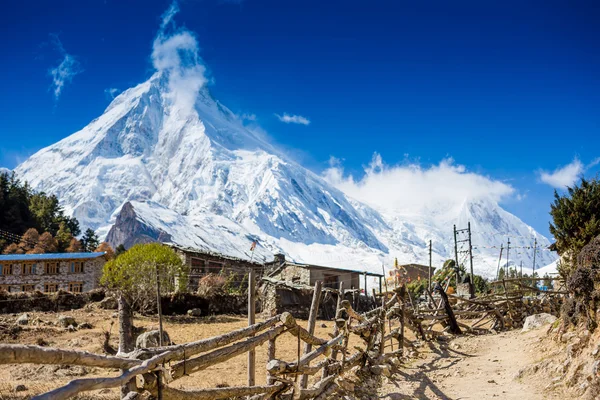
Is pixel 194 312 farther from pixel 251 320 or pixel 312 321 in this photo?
pixel 312 321

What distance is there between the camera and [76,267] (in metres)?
38.2

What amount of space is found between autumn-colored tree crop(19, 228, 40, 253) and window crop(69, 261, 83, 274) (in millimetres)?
8604

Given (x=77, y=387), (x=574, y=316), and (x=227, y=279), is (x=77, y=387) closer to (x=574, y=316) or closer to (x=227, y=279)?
(x=574, y=316)

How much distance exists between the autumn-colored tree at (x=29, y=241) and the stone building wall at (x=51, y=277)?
7.05m

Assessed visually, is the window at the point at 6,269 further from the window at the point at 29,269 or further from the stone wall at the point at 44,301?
the stone wall at the point at 44,301

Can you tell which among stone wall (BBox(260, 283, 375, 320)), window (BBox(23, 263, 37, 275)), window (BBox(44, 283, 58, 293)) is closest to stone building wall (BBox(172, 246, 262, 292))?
stone wall (BBox(260, 283, 375, 320))

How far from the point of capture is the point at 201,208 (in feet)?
634

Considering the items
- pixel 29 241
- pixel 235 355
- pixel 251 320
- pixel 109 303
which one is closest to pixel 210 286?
pixel 109 303

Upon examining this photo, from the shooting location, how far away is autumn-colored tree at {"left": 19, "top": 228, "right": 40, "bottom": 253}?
1712 inches

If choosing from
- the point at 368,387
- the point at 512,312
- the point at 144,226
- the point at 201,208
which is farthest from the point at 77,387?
the point at 201,208

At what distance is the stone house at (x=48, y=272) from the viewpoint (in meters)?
36.7

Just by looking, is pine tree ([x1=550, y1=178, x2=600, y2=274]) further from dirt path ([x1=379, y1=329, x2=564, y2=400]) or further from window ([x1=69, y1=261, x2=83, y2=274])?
window ([x1=69, y1=261, x2=83, y2=274])

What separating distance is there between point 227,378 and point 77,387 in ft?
27.2

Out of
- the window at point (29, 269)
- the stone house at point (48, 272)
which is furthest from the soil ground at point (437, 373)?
the window at point (29, 269)
